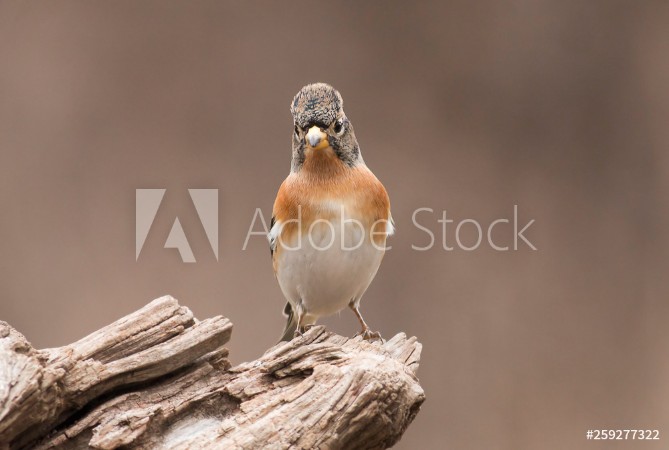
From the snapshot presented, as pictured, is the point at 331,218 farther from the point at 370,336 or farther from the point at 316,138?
the point at 370,336

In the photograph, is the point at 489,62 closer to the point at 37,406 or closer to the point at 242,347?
the point at 242,347

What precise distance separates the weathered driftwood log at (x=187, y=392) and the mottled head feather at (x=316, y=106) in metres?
0.77

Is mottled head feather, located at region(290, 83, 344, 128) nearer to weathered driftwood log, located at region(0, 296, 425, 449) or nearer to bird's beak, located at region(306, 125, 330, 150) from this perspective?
bird's beak, located at region(306, 125, 330, 150)

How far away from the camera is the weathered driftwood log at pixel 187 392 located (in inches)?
Answer: 78.4

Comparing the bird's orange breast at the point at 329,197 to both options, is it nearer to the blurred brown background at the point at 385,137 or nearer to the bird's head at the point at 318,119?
the bird's head at the point at 318,119

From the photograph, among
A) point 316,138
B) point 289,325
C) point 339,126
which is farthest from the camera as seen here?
point 289,325

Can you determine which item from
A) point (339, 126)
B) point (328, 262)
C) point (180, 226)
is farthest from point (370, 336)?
point (180, 226)

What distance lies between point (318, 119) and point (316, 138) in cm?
8

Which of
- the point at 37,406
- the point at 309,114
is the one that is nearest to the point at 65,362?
the point at 37,406

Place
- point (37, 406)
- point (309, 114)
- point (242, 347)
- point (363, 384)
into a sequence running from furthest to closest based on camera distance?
point (242, 347) → point (309, 114) → point (363, 384) → point (37, 406)

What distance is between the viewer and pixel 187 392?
2230 mm

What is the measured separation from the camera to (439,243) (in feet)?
15.1

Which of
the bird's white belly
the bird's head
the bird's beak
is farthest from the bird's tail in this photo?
the bird's beak

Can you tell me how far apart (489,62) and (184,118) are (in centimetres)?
169
